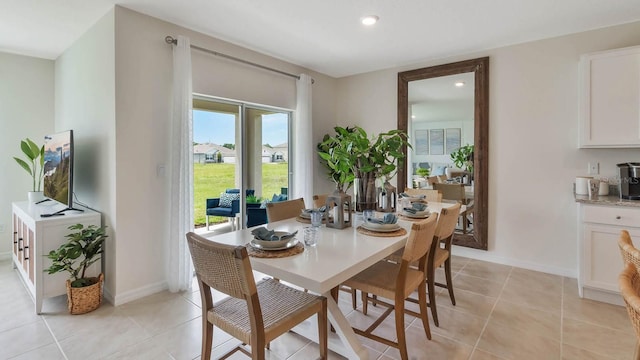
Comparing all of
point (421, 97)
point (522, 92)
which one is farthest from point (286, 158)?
point (522, 92)

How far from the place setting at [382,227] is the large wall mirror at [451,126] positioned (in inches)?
87.9

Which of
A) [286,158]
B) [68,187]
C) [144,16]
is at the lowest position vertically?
[68,187]

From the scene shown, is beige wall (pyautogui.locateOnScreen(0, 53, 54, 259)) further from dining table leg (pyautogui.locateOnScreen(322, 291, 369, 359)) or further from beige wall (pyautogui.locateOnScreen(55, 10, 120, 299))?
dining table leg (pyautogui.locateOnScreen(322, 291, 369, 359))

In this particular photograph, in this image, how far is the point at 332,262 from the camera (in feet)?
4.72

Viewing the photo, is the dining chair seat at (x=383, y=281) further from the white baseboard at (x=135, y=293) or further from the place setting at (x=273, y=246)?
the white baseboard at (x=135, y=293)

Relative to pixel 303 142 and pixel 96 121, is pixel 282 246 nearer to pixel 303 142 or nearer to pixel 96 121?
pixel 96 121

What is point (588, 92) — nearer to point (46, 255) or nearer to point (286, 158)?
point (286, 158)

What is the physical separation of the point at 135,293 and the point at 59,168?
4.88 feet

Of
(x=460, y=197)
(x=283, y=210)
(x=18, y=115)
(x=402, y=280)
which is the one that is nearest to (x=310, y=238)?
(x=402, y=280)

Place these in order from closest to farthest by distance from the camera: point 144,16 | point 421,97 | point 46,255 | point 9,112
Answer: point 46,255
point 144,16
point 9,112
point 421,97

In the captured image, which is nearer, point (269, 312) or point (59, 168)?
point (269, 312)

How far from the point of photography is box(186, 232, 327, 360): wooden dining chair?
1.32 meters

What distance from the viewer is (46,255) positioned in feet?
8.39

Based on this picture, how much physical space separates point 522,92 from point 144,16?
3939 millimetres
